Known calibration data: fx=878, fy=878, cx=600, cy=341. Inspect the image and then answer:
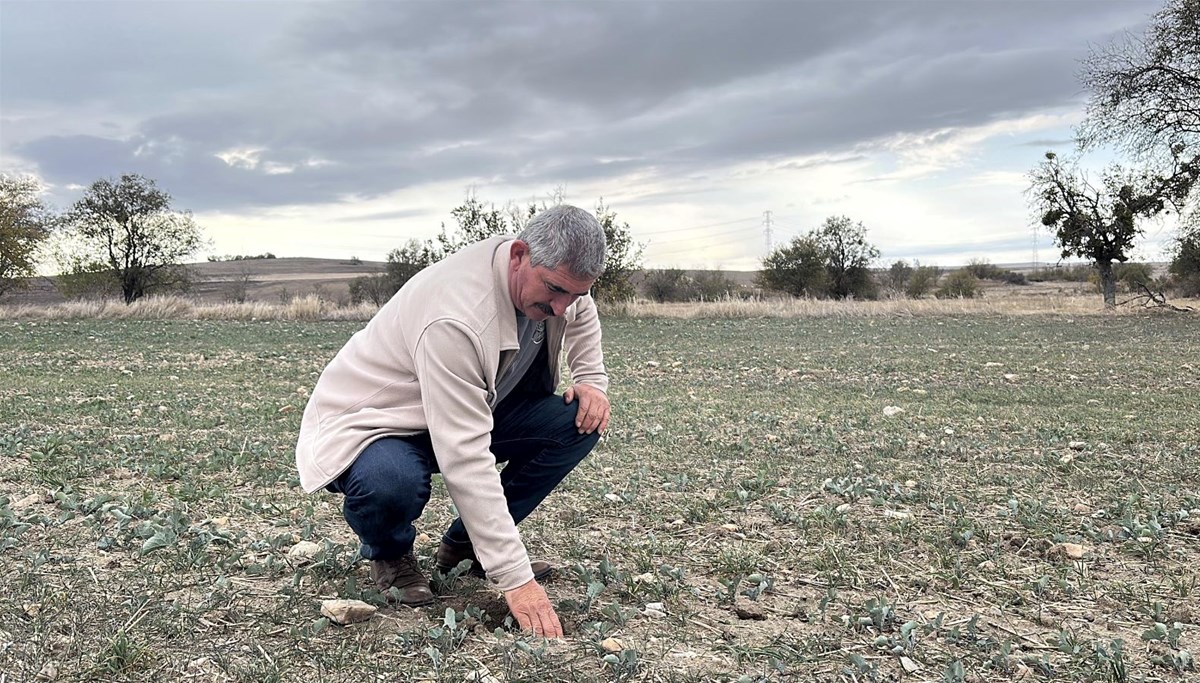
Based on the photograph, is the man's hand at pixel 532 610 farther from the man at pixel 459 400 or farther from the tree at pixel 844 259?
the tree at pixel 844 259

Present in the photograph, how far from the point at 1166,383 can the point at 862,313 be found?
18.1 m

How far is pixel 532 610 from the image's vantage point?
9.75 ft

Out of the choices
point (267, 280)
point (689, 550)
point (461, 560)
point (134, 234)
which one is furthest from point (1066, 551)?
point (267, 280)

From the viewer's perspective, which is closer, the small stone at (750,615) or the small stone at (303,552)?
the small stone at (750,615)

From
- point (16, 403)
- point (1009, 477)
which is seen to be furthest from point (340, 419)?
point (16, 403)

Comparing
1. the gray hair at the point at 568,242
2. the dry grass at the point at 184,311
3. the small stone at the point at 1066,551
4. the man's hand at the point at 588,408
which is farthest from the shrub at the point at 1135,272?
the gray hair at the point at 568,242

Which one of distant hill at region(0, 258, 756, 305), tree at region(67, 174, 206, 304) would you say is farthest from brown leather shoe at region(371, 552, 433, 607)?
tree at region(67, 174, 206, 304)

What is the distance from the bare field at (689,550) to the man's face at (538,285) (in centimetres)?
112

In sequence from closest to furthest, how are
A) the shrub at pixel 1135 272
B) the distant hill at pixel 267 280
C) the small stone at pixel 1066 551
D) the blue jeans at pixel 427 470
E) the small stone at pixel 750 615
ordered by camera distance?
1. the blue jeans at pixel 427 470
2. the small stone at pixel 750 615
3. the small stone at pixel 1066 551
4. the distant hill at pixel 267 280
5. the shrub at pixel 1135 272

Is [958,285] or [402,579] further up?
[958,285]

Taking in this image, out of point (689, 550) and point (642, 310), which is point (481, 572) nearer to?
point (689, 550)

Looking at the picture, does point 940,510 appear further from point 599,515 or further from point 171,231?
point 171,231

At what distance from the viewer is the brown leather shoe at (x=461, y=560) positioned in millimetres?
3758

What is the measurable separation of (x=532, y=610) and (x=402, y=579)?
0.69 meters
